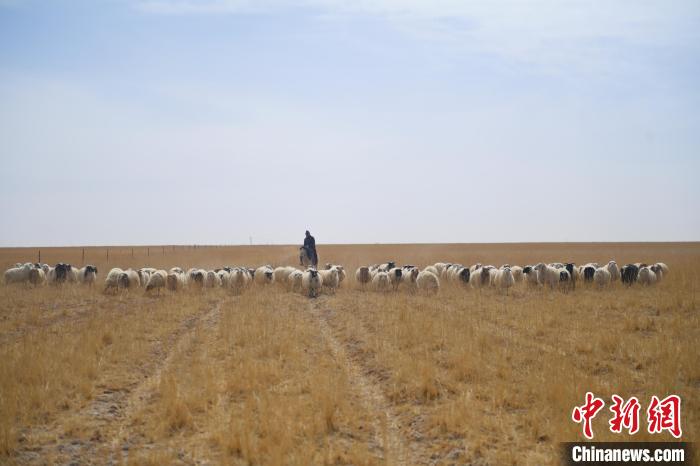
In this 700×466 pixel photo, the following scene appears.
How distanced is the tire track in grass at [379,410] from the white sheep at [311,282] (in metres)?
9.23

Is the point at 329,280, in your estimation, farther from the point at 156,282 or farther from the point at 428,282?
the point at 156,282

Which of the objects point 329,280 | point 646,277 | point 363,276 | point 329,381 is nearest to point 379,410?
point 329,381

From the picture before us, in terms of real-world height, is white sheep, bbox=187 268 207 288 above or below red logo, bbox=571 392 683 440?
above

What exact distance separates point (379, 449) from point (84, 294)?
1791 cm

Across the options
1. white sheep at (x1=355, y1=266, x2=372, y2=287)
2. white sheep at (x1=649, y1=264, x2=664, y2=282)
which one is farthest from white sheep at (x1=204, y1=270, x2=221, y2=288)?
white sheep at (x1=649, y1=264, x2=664, y2=282)

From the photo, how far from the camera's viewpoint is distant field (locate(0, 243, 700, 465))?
265 inches

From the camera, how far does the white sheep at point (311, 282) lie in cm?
2211

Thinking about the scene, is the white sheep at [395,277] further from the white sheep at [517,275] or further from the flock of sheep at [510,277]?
the white sheep at [517,275]

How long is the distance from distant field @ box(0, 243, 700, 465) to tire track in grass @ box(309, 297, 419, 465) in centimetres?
3

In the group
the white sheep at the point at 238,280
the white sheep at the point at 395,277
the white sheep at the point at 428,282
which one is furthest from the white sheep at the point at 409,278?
the white sheep at the point at 238,280

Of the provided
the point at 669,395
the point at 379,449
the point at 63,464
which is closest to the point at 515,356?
the point at 669,395

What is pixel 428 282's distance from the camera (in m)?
21.9

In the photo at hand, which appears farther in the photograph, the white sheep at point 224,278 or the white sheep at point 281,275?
the white sheep at point 281,275

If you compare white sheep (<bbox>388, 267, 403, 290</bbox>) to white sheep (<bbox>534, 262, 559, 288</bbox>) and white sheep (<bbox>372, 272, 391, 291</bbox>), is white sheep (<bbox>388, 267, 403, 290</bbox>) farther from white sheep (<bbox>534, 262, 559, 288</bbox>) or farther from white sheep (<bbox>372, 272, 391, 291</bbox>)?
white sheep (<bbox>534, 262, 559, 288</bbox>)
